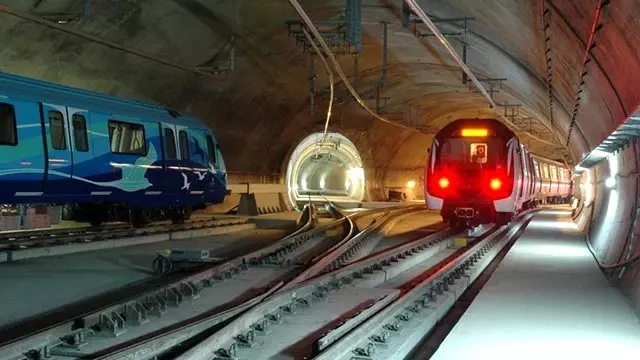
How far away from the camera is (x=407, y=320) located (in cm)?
782

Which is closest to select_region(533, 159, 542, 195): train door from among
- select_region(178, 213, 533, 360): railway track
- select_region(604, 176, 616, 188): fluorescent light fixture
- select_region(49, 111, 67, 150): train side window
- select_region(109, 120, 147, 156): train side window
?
select_region(604, 176, 616, 188): fluorescent light fixture

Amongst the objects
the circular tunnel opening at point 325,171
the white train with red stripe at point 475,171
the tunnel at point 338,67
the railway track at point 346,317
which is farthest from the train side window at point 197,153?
the circular tunnel opening at point 325,171

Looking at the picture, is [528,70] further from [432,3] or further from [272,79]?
[272,79]

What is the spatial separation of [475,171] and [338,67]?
490cm

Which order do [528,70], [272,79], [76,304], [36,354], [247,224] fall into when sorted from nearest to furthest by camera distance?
[36,354] < [76,304] < [528,70] < [247,224] < [272,79]

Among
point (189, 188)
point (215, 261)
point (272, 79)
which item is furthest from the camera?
point (272, 79)

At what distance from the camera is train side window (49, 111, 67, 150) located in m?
12.5

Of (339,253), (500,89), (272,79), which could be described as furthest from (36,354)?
(500,89)

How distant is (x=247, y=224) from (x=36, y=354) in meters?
13.9

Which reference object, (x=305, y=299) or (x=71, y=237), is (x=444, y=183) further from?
(x=305, y=299)

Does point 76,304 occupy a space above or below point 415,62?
below

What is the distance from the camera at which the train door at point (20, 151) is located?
37.6 ft

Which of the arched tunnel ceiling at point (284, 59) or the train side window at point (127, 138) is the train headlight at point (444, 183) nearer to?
the arched tunnel ceiling at point (284, 59)

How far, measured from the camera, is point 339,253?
510 inches
